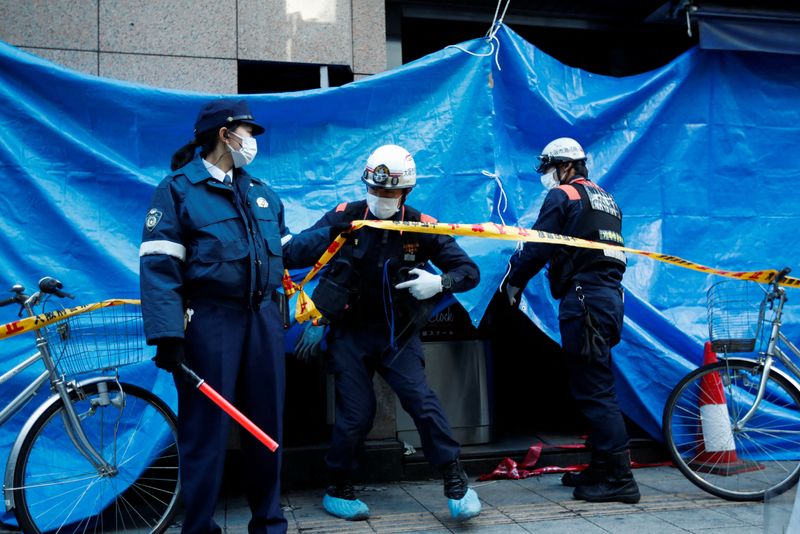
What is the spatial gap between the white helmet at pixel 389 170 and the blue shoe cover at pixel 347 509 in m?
1.87

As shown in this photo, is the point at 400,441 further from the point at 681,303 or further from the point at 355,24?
the point at 355,24

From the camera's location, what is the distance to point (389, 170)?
4.45 m

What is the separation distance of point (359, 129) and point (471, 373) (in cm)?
200

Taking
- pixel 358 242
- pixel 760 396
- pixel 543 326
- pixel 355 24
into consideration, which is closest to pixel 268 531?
pixel 358 242

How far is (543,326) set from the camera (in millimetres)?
5207

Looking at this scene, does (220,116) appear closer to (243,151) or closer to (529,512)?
(243,151)

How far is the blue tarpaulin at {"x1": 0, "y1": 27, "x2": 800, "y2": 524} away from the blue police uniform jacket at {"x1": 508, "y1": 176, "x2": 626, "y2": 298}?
1.01 feet

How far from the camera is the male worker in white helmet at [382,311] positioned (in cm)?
441

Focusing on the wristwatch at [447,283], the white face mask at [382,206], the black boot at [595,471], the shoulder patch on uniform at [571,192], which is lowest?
the black boot at [595,471]

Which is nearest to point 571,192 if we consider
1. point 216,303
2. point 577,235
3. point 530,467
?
point 577,235

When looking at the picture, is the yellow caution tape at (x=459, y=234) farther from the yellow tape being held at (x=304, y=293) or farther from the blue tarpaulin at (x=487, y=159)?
the blue tarpaulin at (x=487, y=159)

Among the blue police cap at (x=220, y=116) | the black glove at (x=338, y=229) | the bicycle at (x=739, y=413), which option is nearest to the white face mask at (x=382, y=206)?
the black glove at (x=338, y=229)

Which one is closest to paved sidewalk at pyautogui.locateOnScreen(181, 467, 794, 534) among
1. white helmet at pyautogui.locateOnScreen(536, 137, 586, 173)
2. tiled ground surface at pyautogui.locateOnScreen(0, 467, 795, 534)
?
tiled ground surface at pyautogui.locateOnScreen(0, 467, 795, 534)

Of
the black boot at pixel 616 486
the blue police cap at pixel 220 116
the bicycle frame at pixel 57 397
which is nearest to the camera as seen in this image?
the blue police cap at pixel 220 116
